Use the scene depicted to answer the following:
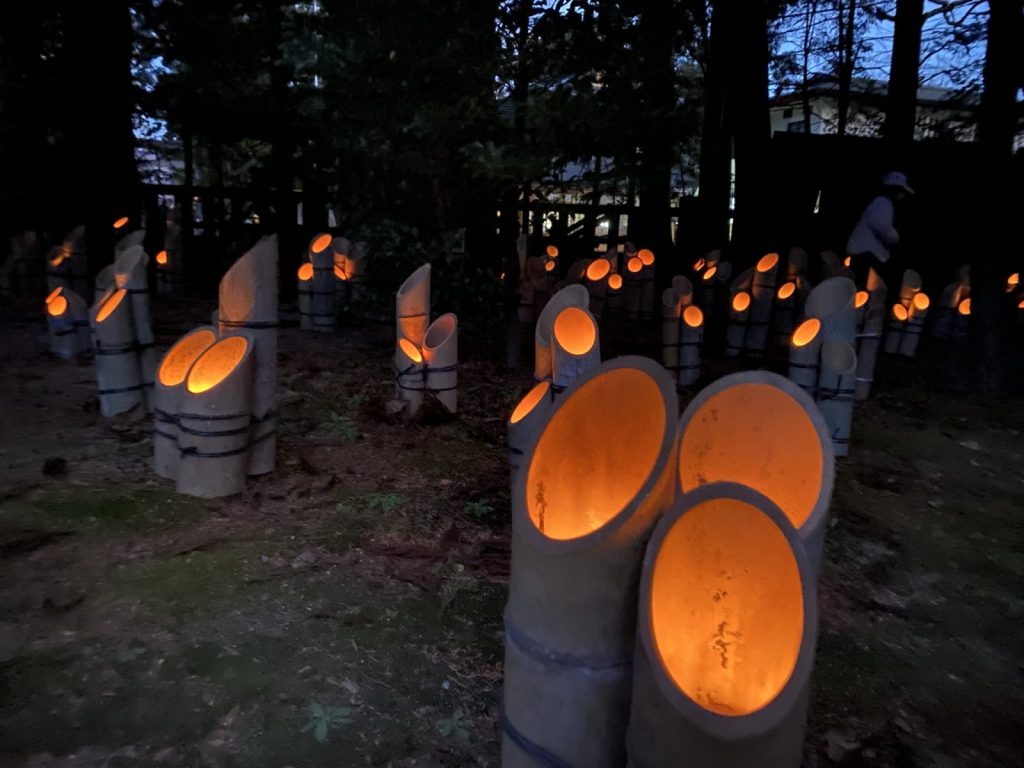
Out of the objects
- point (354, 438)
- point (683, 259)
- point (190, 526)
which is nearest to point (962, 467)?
point (354, 438)

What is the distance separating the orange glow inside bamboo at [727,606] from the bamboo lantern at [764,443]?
33 centimetres

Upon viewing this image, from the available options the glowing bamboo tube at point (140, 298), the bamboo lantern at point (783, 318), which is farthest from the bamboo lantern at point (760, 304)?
the glowing bamboo tube at point (140, 298)

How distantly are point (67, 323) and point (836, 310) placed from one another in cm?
720

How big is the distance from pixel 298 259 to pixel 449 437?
9.31m

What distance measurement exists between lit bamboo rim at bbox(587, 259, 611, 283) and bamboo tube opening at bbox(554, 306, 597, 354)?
5613 mm

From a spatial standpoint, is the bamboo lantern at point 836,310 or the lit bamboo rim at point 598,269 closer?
the bamboo lantern at point 836,310

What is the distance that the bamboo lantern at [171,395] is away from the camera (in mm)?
4297

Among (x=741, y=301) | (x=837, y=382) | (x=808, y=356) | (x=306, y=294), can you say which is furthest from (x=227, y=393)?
(x=741, y=301)

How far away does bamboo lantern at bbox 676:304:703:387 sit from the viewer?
7.25 meters

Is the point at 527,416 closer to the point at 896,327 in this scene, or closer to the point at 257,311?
the point at 257,311

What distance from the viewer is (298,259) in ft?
45.1

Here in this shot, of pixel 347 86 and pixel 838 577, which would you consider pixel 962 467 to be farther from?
pixel 347 86

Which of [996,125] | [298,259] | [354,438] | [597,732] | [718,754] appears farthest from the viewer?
[298,259]

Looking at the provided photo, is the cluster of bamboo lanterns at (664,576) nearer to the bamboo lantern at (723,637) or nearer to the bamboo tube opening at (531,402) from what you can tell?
the bamboo lantern at (723,637)
